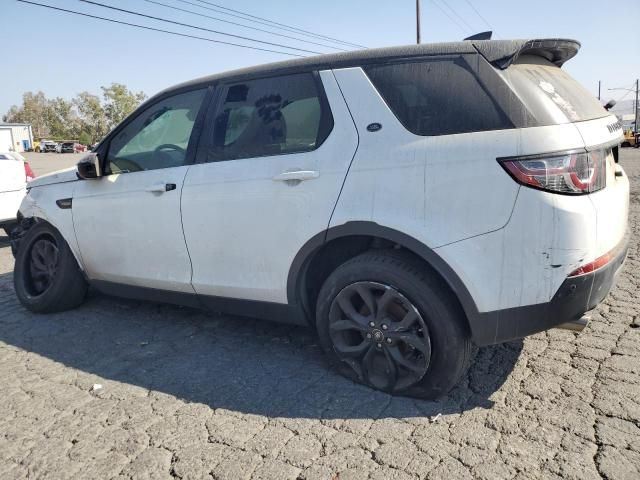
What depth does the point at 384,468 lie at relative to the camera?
224 centimetres

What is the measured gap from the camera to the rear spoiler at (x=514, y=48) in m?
2.54


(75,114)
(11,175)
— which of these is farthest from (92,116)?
(11,175)

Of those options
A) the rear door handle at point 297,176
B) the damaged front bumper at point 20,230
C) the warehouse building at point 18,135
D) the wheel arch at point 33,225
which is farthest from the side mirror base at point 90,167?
the warehouse building at point 18,135

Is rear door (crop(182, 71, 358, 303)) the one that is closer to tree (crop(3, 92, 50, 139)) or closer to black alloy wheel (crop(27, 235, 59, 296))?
black alloy wheel (crop(27, 235, 59, 296))

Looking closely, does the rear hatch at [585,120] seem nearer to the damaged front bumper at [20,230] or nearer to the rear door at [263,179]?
the rear door at [263,179]

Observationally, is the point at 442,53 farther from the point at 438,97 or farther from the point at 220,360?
the point at 220,360

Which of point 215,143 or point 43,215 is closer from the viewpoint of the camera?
point 215,143

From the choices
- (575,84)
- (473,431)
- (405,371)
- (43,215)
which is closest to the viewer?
(473,431)

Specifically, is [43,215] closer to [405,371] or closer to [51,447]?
[51,447]

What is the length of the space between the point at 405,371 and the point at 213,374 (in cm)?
123

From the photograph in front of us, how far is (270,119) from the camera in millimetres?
3197

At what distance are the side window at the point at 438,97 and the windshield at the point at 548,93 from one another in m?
0.15

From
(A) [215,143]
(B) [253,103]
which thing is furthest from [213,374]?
(B) [253,103]

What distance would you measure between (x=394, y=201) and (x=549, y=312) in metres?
0.91
